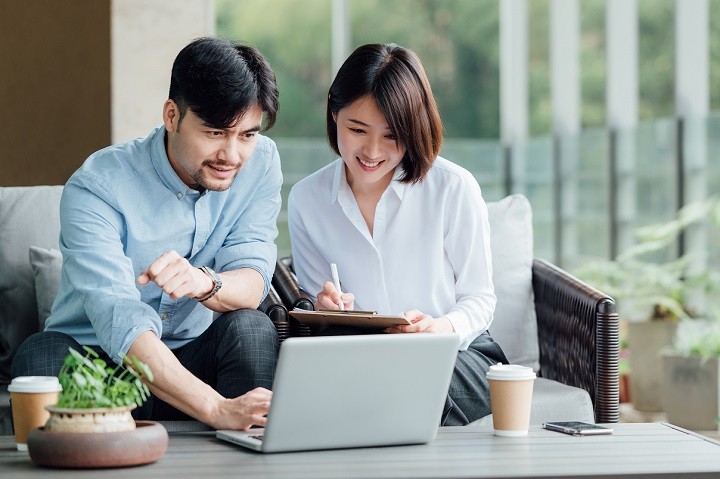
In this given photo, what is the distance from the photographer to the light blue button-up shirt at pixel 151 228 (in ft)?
7.27

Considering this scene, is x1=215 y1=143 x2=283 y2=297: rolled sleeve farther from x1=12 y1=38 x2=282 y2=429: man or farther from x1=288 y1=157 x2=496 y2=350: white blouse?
x1=288 y1=157 x2=496 y2=350: white blouse

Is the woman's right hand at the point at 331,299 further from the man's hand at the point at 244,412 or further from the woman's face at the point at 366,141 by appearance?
the man's hand at the point at 244,412

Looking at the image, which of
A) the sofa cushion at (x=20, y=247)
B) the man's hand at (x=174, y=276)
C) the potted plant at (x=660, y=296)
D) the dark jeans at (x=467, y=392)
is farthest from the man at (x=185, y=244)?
the potted plant at (x=660, y=296)

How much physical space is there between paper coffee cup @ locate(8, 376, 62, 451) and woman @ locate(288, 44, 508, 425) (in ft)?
2.69

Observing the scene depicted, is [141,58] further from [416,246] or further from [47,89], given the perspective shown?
[416,246]

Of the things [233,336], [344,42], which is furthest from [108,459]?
[344,42]

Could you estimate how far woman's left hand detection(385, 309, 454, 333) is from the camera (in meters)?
2.28

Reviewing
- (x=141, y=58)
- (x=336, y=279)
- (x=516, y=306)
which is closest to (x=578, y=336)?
(x=516, y=306)

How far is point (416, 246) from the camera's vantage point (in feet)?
8.64

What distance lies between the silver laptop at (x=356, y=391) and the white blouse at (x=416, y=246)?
817mm

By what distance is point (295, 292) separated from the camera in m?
2.66

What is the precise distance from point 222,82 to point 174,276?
434 mm

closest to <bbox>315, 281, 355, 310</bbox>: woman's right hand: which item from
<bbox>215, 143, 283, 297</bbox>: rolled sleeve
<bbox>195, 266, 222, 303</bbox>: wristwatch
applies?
<bbox>215, 143, 283, 297</bbox>: rolled sleeve

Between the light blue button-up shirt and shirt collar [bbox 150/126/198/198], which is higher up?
shirt collar [bbox 150/126/198/198]
